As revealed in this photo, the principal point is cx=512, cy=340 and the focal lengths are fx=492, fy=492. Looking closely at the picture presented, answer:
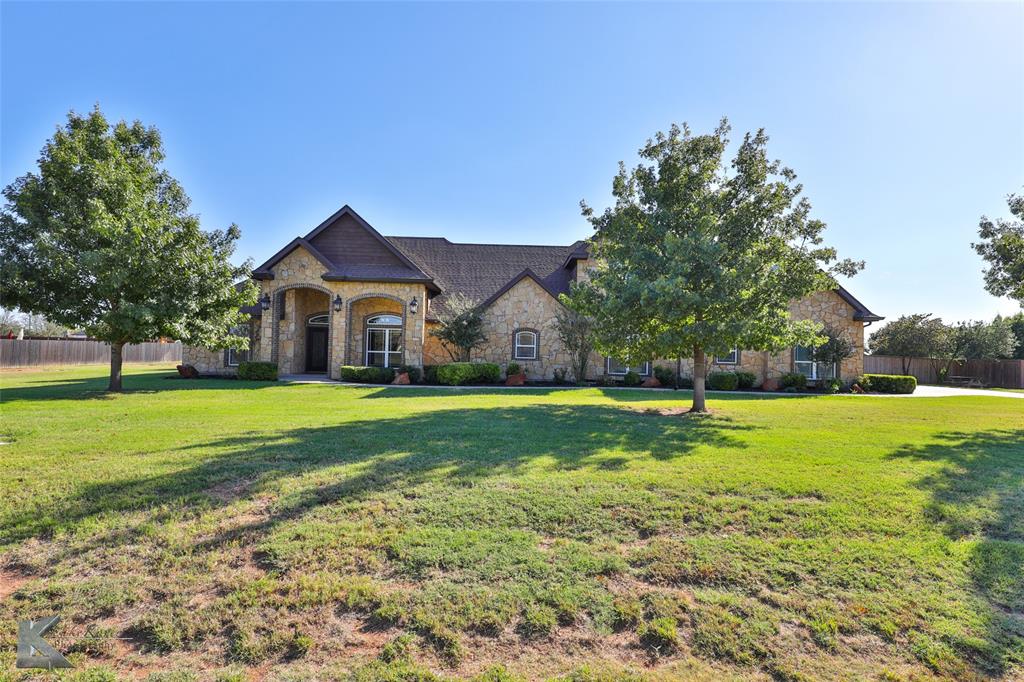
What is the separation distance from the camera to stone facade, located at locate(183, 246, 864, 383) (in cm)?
2114

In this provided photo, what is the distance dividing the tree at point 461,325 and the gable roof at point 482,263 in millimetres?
2228

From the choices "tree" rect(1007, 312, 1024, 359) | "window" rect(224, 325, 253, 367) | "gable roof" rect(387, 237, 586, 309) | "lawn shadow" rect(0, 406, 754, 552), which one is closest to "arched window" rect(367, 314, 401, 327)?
"gable roof" rect(387, 237, 586, 309)

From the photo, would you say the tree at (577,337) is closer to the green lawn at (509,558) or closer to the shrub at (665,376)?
the shrub at (665,376)

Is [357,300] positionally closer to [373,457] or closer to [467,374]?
[467,374]

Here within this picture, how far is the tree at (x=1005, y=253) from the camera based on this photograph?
477 inches

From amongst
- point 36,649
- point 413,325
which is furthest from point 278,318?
point 36,649

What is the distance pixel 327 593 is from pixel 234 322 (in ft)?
50.6

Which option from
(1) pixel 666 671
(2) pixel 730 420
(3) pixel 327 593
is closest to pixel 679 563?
(1) pixel 666 671

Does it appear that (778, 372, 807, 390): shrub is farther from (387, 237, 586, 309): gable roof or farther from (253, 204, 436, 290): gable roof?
(253, 204, 436, 290): gable roof

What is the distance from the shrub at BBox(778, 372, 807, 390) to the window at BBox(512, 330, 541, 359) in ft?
35.2

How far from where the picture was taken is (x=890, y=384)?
69.2 ft

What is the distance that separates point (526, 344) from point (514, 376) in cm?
229

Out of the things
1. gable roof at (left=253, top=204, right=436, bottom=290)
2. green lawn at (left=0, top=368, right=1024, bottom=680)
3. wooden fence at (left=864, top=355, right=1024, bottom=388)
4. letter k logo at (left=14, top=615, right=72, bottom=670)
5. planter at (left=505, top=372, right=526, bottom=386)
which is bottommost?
letter k logo at (left=14, top=615, right=72, bottom=670)

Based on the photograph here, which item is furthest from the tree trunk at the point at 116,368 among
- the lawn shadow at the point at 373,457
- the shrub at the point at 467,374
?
the lawn shadow at the point at 373,457
